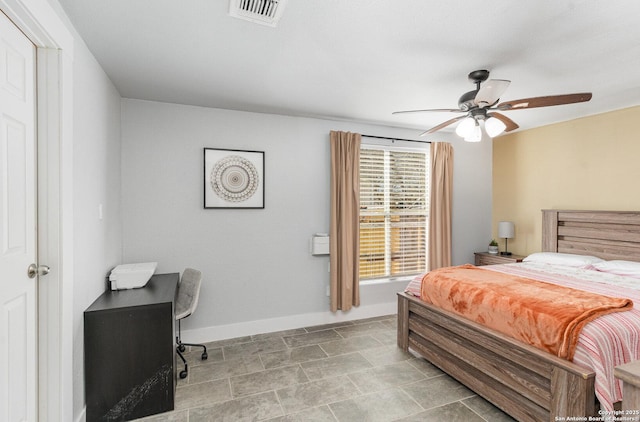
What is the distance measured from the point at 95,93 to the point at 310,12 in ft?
5.57

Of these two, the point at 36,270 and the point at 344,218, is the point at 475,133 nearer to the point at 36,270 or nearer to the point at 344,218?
the point at 344,218

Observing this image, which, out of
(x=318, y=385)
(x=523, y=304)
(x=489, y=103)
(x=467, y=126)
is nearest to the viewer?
(x=523, y=304)

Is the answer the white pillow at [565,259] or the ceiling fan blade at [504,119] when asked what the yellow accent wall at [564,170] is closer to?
the white pillow at [565,259]

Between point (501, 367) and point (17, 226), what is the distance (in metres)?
2.92

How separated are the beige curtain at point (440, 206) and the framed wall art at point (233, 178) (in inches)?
94.4

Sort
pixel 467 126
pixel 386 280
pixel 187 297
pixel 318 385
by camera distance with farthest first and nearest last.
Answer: pixel 386 280, pixel 187 297, pixel 467 126, pixel 318 385

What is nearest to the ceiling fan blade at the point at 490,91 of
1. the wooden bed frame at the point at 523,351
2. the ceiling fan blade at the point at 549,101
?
the ceiling fan blade at the point at 549,101

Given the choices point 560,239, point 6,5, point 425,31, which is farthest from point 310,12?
point 560,239

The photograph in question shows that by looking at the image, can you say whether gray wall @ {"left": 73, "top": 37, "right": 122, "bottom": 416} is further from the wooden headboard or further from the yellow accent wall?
the wooden headboard

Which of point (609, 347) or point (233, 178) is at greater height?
point (233, 178)

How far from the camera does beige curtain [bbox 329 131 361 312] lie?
3.88 m

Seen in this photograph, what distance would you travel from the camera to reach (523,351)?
6.56ft

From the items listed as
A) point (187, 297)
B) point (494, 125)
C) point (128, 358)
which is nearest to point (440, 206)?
point (494, 125)

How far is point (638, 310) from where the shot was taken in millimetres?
2027
